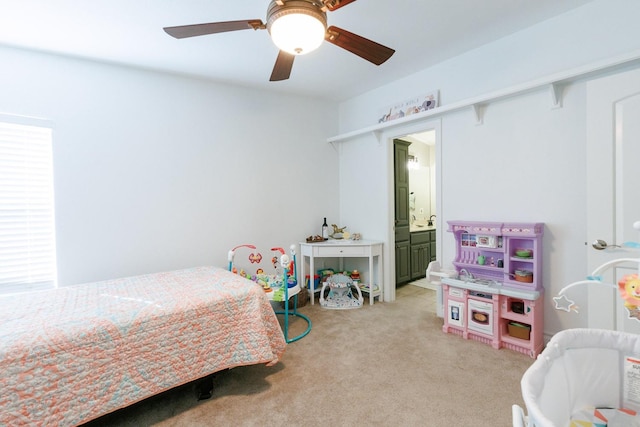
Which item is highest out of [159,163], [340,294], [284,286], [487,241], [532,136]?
[532,136]

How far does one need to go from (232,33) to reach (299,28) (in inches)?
48.7

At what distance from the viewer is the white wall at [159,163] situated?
2.59 m

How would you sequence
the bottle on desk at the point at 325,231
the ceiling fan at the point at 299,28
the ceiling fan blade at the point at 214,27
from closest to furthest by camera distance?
the ceiling fan at the point at 299,28, the ceiling fan blade at the point at 214,27, the bottle on desk at the point at 325,231

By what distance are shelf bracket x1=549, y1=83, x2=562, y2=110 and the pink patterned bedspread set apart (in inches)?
106

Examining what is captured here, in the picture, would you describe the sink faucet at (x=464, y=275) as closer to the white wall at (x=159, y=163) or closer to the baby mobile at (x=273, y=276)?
the baby mobile at (x=273, y=276)

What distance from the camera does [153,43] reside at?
2475mm

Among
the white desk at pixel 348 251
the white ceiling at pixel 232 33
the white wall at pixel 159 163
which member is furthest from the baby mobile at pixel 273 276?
the white ceiling at pixel 232 33

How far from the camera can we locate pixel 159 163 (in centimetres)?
302

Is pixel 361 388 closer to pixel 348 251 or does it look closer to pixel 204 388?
pixel 204 388

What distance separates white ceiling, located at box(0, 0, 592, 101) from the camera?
6.79 feet

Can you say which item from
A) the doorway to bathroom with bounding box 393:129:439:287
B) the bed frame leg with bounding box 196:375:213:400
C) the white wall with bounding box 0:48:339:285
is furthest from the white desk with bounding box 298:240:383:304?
the bed frame leg with bounding box 196:375:213:400

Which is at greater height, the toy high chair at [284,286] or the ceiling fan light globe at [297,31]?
the ceiling fan light globe at [297,31]

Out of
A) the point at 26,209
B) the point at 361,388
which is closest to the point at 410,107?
the point at 361,388

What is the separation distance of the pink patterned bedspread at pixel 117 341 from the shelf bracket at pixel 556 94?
106 inches
